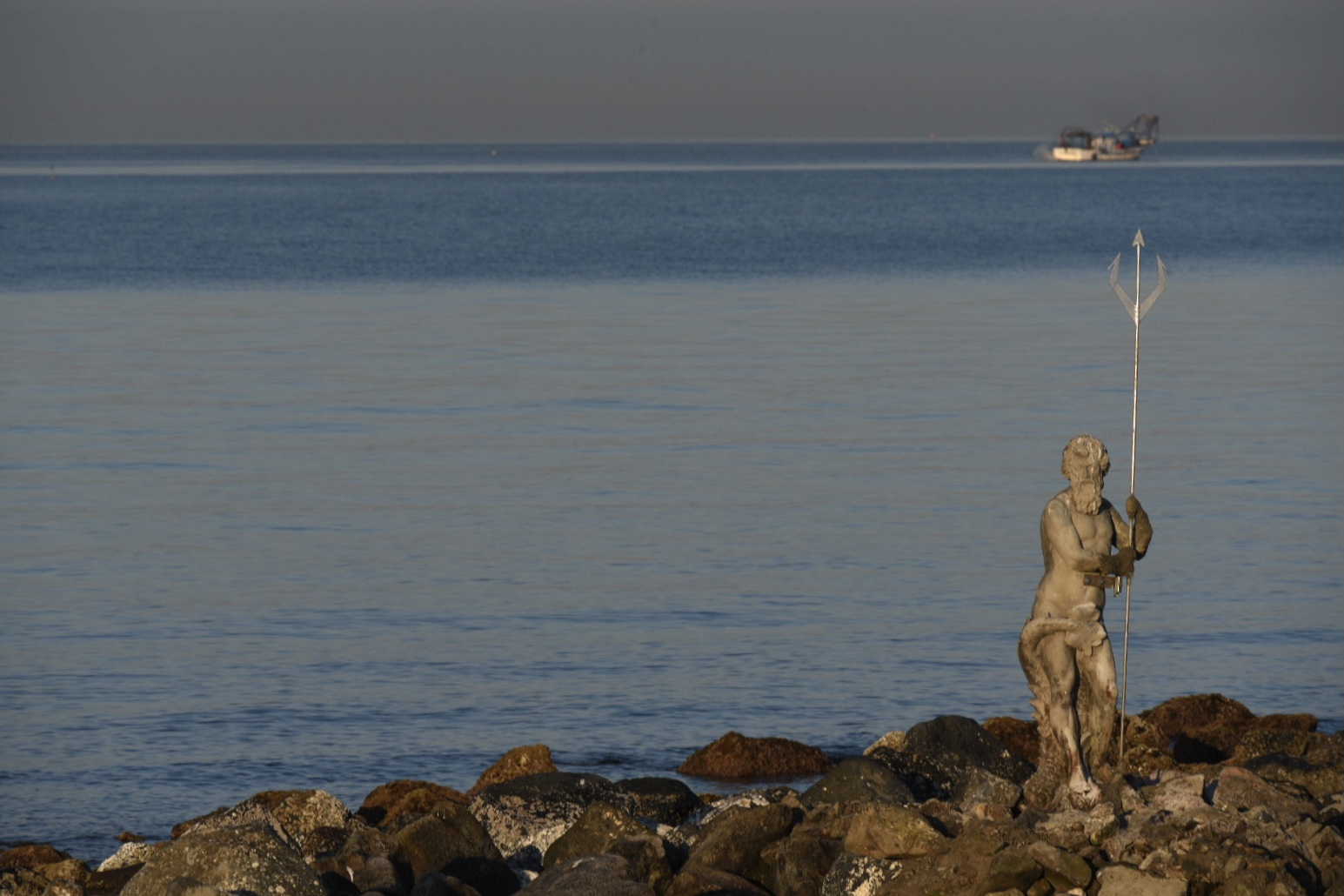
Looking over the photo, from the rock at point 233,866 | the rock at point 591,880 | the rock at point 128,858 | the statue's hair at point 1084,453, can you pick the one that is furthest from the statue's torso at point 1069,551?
the rock at point 128,858

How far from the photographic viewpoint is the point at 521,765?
16.5m

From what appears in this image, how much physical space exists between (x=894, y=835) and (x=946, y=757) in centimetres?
388

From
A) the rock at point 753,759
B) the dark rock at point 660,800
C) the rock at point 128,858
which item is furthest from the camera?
the rock at point 753,759

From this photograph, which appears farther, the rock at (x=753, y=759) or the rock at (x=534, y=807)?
the rock at (x=753, y=759)

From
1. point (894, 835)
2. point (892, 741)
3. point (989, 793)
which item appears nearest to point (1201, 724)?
point (892, 741)

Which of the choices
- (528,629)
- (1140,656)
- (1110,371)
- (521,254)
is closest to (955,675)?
(1140,656)

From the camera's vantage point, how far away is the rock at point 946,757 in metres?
15.5

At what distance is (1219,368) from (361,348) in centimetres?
1997

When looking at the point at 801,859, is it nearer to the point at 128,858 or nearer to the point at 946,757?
the point at 946,757

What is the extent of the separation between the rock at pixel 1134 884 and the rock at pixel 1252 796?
146 cm

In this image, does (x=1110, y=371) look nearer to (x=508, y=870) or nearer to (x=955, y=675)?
(x=955, y=675)

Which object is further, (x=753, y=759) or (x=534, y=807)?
(x=753, y=759)

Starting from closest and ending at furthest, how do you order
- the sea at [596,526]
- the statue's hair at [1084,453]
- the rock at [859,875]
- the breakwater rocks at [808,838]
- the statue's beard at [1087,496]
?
the breakwater rocks at [808,838] → the rock at [859,875] → the statue's hair at [1084,453] → the statue's beard at [1087,496] → the sea at [596,526]

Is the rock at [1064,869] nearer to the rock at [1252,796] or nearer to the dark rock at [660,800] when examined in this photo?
the rock at [1252,796]
